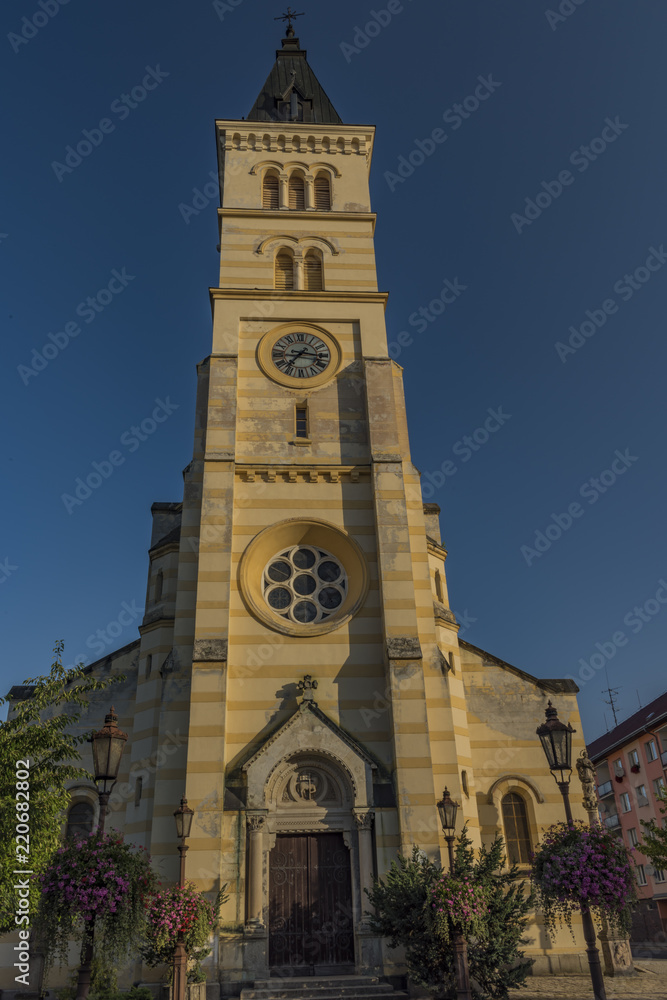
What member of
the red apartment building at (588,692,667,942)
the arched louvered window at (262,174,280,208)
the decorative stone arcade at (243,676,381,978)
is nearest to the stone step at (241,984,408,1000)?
the decorative stone arcade at (243,676,381,978)

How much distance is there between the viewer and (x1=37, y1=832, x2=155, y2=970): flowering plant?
37.3 ft

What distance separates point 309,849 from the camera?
18.9m

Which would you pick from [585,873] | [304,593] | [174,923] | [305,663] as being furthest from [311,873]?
[585,873]

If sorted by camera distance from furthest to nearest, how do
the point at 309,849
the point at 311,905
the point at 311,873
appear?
the point at 309,849
the point at 311,873
the point at 311,905

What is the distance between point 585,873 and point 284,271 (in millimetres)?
22608

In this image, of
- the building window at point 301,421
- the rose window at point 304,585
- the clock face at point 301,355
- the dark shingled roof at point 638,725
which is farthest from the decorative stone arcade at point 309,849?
the dark shingled roof at point 638,725

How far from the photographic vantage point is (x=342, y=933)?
1806 cm

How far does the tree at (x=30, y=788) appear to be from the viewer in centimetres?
1323

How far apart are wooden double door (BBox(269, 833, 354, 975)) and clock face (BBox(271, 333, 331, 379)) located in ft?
47.8

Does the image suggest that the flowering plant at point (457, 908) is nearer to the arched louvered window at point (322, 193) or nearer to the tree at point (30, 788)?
the tree at point (30, 788)

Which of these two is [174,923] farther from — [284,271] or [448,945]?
[284,271]

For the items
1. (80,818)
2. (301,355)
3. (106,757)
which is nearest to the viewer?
(106,757)

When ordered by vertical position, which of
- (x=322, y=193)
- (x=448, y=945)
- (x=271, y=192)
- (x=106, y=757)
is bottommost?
(x=448, y=945)

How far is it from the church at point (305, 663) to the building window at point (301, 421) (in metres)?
0.10
